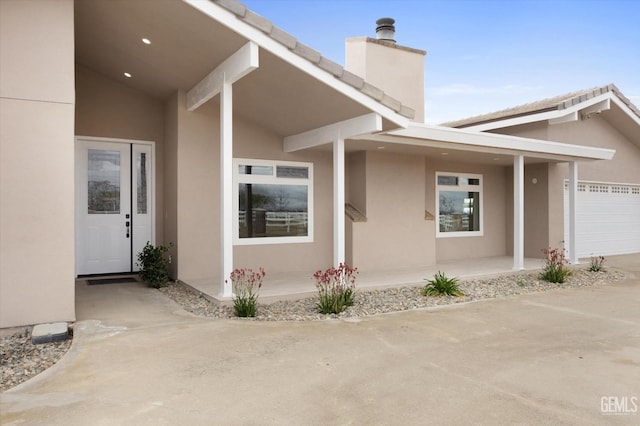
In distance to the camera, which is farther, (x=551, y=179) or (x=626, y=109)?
(x=626, y=109)

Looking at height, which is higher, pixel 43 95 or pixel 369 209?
pixel 43 95

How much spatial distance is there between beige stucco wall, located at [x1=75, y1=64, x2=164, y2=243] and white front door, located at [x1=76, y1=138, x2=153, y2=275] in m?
0.17

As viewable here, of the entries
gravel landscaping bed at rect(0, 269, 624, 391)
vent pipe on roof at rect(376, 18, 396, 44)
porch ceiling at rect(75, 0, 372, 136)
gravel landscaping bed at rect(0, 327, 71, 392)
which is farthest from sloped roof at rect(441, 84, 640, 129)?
gravel landscaping bed at rect(0, 327, 71, 392)

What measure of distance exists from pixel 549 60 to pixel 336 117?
1413cm

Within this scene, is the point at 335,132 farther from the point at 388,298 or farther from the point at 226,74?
the point at 388,298

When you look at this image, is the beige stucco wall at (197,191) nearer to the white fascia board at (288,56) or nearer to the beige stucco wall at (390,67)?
the white fascia board at (288,56)

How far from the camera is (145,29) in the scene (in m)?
6.16

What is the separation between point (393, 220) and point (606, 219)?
7613 mm

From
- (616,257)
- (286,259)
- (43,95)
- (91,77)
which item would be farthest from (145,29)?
(616,257)

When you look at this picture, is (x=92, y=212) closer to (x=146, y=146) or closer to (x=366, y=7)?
(x=146, y=146)

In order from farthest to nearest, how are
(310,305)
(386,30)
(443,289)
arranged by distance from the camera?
(386,30) → (443,289) → (310,305)

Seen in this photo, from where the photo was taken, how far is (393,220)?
9766 mm

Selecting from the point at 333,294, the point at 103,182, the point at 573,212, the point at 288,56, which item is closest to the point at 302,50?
the point at 288,56

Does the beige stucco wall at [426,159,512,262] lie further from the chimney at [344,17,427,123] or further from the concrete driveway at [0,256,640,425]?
the concrete driveway at [0,256,640,425]
